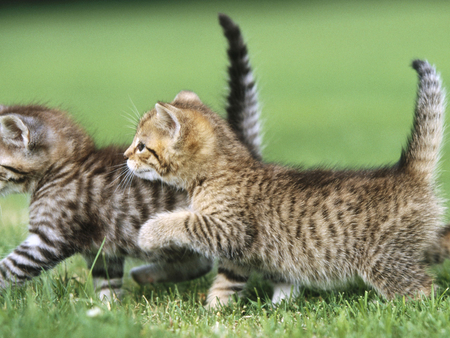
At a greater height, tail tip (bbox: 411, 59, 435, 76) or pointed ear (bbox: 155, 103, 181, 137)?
tail tip (bbox: 411, 59, 435, 76)

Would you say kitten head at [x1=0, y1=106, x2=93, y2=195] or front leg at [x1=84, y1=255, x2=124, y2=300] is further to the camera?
front leg at [x1=84, y1=255, x2=124, y2=300]

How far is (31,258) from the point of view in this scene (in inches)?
142

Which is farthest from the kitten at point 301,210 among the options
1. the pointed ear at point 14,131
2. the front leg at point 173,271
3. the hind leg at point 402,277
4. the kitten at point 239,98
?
the pointed ear at point 14,131

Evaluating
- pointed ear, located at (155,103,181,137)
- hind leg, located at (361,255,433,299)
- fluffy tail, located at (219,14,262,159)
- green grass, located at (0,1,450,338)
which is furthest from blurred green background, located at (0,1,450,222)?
hind leg, located at (361,255,433,299)

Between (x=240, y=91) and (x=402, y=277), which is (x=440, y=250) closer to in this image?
(x=402, y=277)

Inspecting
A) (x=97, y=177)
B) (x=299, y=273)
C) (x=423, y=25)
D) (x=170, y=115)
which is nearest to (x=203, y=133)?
(x=170, y=115)

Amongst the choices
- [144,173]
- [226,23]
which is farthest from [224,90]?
[144,173]

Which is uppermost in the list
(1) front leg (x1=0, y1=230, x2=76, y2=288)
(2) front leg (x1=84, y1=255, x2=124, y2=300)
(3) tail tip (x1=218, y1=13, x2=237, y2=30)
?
(3) tail tip (x1=218, y1=13, x2=237, y2=30)

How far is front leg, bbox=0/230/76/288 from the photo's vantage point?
3.58 meters

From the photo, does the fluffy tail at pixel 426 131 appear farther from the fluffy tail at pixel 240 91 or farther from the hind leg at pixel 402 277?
the fluffy tail at pixel 240 91

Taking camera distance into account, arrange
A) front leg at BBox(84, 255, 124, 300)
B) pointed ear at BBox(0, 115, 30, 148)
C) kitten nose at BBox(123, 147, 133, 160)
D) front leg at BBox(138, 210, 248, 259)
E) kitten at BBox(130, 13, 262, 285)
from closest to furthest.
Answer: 1. front leg at BBox(138, 210, 248, 259)
2. pointed ear at BBox(0, 115, 30, 148)
3. kitten nose at BBox(123, 147, 133, 160)
4. front leg at BBox(84, 255, 124, 300)
5. kitten at BBox(130, 13, 262, 285)

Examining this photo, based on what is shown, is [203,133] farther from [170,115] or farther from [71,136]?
[71,136]

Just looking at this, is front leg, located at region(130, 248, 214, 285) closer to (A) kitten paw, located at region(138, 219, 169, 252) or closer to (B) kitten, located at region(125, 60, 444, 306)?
(B) kitten, located at region(125, 60, 444, 306)

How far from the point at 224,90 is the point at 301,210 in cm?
144
